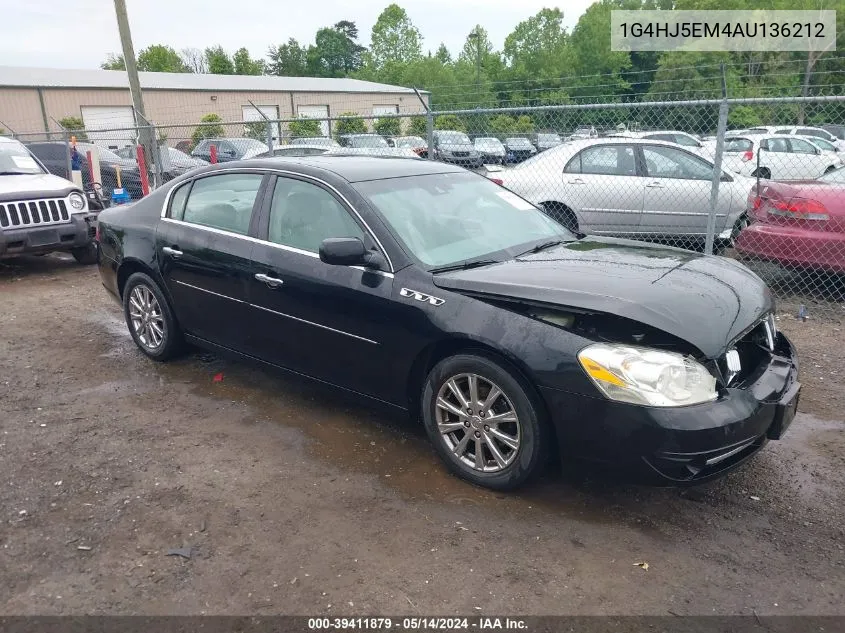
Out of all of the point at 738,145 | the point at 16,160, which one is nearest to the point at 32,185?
the point at 16,160

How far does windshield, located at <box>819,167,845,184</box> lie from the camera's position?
265 inches

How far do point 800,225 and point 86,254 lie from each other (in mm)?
8913

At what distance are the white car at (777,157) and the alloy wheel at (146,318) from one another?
9.76 metres

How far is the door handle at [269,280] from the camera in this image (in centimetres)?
412

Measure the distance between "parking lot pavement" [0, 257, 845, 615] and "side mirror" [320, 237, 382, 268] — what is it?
3.66ft

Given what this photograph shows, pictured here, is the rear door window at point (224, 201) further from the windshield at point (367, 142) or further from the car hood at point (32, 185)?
the windshield at point (367, 142)

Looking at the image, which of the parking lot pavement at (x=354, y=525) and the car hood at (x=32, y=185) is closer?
the parking lot pavement at (x=354, y=525)

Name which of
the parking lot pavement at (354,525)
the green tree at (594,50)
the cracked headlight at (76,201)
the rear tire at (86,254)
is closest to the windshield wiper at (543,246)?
the parking lot pavement at (354,525)

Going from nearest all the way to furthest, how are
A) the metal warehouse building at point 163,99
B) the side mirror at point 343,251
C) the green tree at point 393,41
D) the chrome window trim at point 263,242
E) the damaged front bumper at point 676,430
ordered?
the damaged front bumper at point 676,430
the side mirror at point 343,251
the chrome window trim at point 263,242
the metal warehouse building at point 163,99
the green tree at point 393,41

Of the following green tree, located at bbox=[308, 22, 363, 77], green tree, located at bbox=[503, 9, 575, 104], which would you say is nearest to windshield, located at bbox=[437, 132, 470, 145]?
green tree, located at bbox=[503, 9, 575, 104]

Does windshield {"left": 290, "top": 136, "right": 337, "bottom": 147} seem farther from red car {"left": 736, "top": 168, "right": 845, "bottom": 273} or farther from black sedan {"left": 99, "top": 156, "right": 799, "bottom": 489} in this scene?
black sedan {"left": 99, "top": 156, "right": 799, "bottom": 489}

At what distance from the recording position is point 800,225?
646 centimetres

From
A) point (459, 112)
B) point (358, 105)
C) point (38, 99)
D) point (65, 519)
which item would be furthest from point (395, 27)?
point (65, 519)

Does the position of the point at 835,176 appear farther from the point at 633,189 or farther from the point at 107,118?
the point at 107,118
